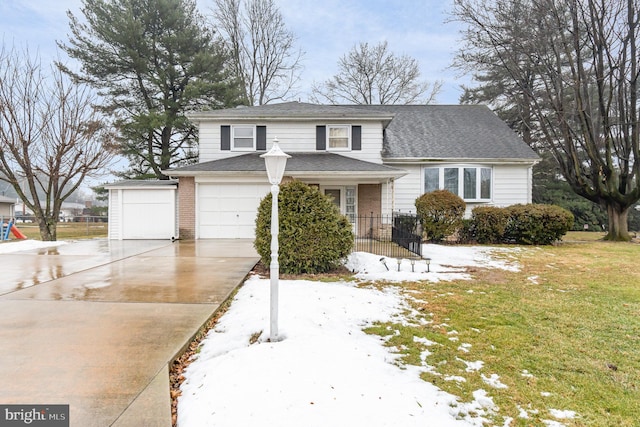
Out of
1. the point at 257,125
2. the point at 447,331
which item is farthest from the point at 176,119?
the point at 447,331

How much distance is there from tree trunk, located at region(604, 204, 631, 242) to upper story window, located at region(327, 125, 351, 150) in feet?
38.6

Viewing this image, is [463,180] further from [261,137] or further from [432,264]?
[261,137]

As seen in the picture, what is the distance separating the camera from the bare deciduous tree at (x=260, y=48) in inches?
941

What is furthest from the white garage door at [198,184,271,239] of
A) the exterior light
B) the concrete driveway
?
the exterior light

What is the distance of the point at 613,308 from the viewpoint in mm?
5168

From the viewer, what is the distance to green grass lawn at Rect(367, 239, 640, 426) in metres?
2.73

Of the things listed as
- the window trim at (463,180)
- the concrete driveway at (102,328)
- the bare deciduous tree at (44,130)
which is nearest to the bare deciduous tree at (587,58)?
the window trim at (463,180)

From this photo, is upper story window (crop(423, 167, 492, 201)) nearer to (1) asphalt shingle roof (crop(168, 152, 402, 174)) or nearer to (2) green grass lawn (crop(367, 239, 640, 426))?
(1) asphalt shingle roof (crop(168, 152, 402, 174))

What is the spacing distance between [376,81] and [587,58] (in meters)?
13.6

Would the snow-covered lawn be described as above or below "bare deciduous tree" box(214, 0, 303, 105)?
below

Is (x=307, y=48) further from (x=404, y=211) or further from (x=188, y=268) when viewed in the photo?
(x=188, y=268)

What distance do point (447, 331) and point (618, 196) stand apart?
49.3 feet

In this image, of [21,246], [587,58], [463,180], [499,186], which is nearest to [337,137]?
[463,180]

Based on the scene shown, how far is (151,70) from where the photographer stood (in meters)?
20.8
